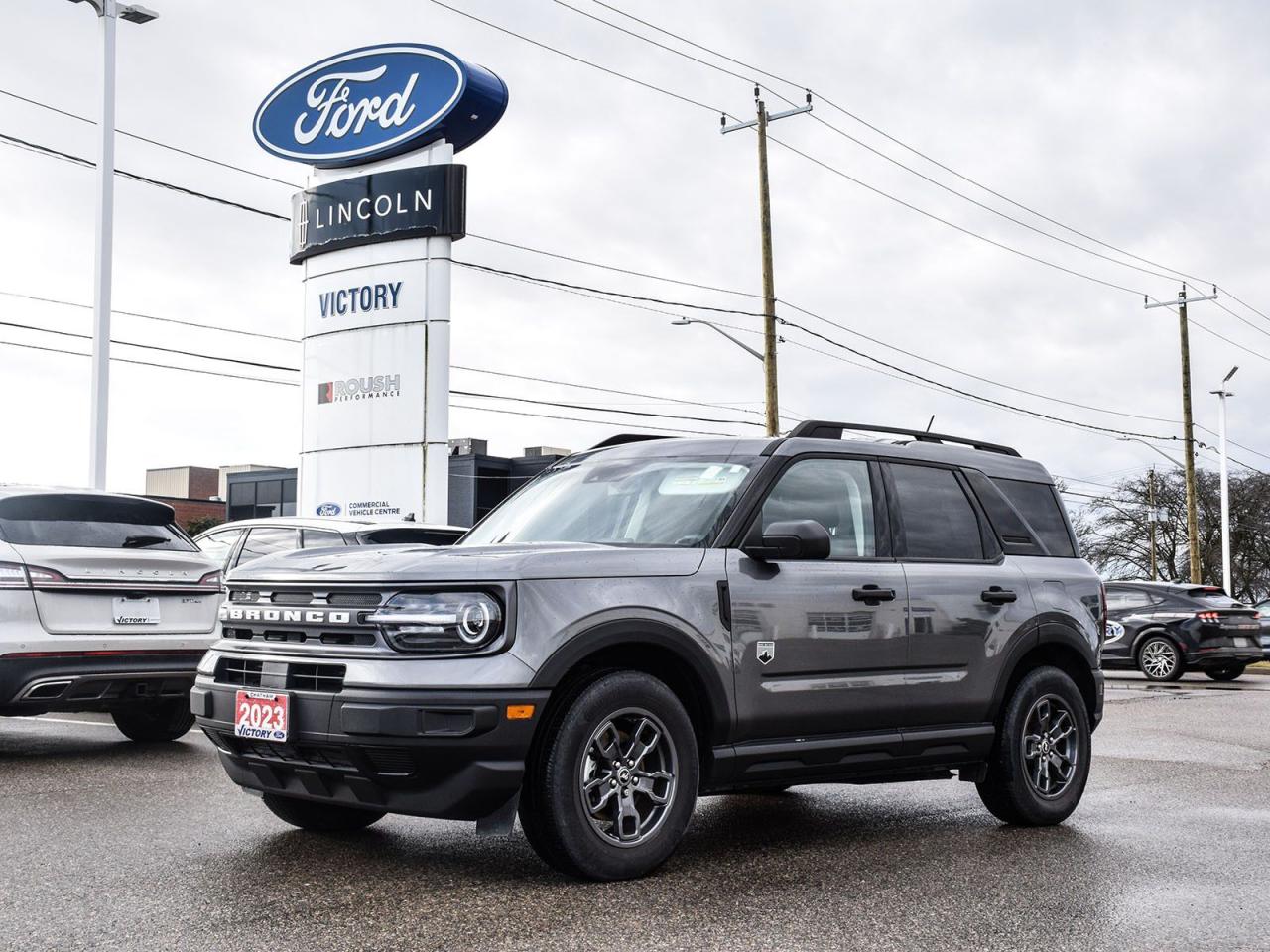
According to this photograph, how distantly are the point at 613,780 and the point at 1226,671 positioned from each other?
1794 centimetres

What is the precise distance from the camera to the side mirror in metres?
5.87

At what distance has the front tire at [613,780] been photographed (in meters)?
5.25

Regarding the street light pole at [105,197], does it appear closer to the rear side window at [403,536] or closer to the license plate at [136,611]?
the rear side window at [403,536]

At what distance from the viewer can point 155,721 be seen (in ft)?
33.1

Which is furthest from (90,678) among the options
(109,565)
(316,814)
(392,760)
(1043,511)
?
(1043,511)

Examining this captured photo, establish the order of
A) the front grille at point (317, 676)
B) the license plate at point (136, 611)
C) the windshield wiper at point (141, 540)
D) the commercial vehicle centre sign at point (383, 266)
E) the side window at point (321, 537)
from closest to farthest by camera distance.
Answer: the front grille at point (317, 676), the license plate at point (136, 611), the windshield wiper at point (141, 540), the side window at point (321, 537), the commercial vehicle centre sign at point (383, 266)

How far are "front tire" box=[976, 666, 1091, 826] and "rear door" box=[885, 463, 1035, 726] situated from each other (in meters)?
0.26

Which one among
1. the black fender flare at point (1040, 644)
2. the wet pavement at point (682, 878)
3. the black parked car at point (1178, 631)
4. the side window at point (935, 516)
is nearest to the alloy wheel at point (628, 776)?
the wet pavement at point (682, 878)

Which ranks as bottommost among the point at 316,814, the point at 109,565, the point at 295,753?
the point at 316,814

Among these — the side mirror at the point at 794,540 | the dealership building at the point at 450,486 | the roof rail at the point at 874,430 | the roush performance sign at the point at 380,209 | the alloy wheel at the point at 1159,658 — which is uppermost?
the roush performance sign at the point at 380,209

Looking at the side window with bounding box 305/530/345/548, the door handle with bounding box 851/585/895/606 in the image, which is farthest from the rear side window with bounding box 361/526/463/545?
the door handle with bounding box 851/585/895/606

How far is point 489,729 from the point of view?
16.8 feet

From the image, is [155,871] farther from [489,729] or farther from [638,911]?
[638,911]

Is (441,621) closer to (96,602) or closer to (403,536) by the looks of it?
(96,602)
